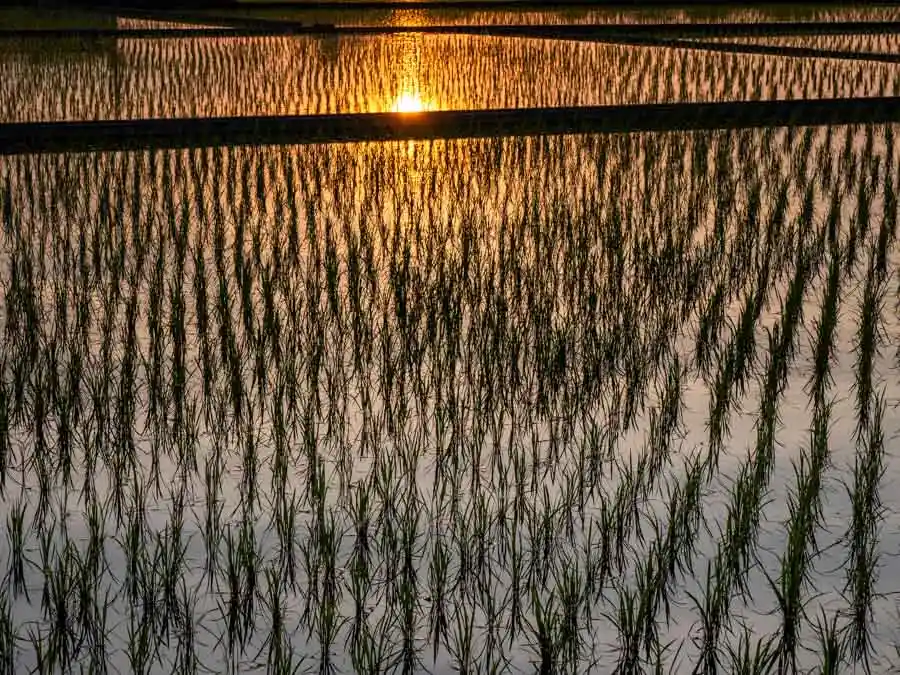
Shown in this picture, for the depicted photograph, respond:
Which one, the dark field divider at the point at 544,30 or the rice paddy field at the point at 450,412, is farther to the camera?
the dark field divider at the point at 544,30

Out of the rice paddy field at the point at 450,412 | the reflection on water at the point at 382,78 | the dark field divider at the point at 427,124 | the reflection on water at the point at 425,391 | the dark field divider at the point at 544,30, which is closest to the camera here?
the rice paddy field at the point at 450,412

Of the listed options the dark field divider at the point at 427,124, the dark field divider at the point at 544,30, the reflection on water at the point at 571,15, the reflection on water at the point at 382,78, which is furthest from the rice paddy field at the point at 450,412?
the reflection on water at the point at 571,15

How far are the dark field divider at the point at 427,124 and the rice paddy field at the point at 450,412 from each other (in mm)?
139

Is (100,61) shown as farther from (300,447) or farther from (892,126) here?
(300,447)

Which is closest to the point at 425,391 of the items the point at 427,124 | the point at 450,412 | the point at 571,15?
the point at 450,412

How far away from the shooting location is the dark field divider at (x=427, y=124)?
663 centimetres

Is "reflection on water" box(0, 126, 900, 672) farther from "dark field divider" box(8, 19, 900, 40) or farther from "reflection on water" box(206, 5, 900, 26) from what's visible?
"reflection on water" box(206, 5, 900, 26)

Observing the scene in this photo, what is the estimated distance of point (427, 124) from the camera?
723 centimetres

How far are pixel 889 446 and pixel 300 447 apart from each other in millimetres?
1218

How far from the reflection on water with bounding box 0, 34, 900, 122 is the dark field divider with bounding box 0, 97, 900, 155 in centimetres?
146

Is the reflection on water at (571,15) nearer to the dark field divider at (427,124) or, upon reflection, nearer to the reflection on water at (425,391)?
the dark field divider at (427,124)

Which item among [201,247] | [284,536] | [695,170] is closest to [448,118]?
[695,170]

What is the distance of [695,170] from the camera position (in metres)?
6.20

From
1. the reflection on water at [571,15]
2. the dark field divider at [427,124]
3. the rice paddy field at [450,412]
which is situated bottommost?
the rice paddy field at [450,412]
